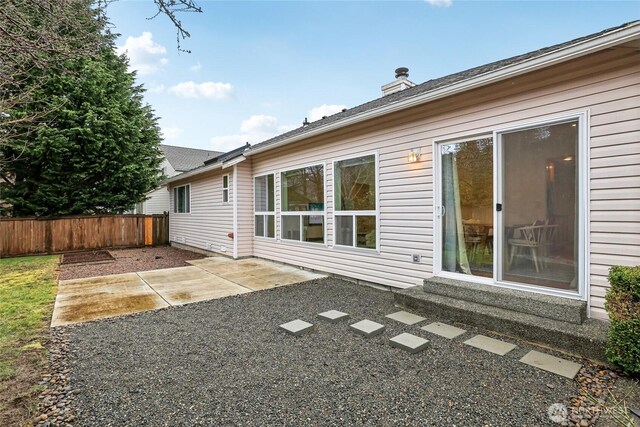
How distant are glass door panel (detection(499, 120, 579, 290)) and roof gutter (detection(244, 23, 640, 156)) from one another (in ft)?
2.18

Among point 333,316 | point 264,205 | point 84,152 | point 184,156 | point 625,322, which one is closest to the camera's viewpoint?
point 625,322

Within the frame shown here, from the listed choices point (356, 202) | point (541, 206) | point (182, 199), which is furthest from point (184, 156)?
point (541, 206)

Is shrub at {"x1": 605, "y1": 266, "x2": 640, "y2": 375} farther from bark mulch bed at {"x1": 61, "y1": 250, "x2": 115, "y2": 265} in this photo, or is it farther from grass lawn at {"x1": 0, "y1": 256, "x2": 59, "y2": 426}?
bark mulch bed at {"x1": 61, "y1": 250, "x2": 115, "y2": 265}

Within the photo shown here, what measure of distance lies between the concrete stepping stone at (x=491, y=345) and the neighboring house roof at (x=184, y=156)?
767 inches

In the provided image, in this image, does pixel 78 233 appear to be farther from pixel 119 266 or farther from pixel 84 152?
pixel 119 266

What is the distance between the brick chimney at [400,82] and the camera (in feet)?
25.6

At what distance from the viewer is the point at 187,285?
5.88 metres

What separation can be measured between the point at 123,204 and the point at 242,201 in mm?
6788

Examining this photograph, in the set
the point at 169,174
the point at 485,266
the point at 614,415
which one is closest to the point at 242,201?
the point at 485,266

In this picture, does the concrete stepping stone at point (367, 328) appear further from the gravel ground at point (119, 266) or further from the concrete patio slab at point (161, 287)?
the gravel ground at point (119, 266)

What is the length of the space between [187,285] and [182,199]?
7.81m

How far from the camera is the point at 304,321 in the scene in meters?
3.83

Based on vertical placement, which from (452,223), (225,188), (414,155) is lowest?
(452,223)

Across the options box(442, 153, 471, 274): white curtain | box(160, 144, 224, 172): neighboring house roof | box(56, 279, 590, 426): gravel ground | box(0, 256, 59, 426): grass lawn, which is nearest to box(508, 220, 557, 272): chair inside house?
box(442, 153, 471, 274): white curtain
